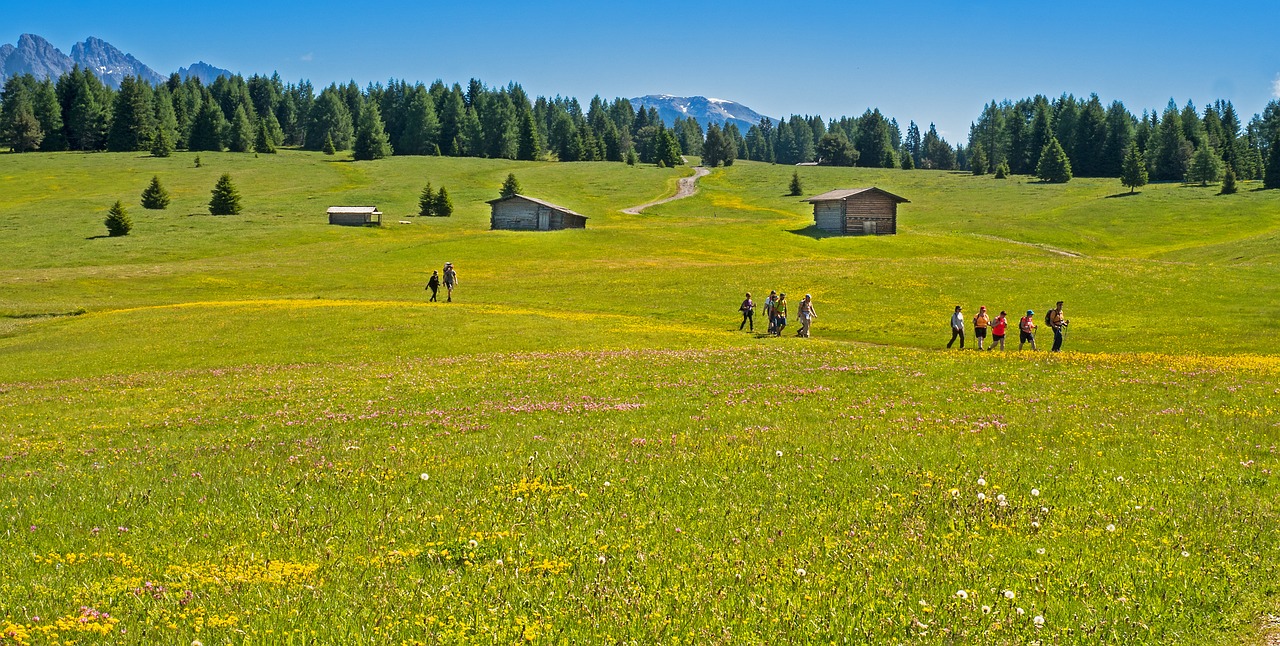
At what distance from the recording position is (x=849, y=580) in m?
8.93

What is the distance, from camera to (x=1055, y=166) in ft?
579

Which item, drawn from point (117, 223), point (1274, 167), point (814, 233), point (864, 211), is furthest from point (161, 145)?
point (1274, 167)

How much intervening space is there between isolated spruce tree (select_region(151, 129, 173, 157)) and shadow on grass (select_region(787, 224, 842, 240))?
14406 centimetres

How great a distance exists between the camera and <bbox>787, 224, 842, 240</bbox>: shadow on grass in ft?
347

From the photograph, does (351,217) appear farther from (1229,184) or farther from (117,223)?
(1229,184)

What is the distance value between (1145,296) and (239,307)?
54.8m

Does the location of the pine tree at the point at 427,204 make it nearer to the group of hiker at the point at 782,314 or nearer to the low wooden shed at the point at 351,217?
the low wooden shed at the point at 351,217

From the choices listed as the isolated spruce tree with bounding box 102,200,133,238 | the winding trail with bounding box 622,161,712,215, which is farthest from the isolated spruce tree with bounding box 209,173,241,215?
the winding trail with bounding box 622,161,712,215

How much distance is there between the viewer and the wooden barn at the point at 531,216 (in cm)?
11456

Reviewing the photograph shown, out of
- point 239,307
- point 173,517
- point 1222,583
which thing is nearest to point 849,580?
point 1222,583

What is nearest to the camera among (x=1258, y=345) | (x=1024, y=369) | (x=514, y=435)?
(x=514, y=435)

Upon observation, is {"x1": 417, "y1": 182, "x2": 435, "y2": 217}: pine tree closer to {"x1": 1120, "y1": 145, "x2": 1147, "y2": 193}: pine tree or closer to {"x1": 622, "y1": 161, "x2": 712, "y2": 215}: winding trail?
{"x1": 622, "y1": 161, "x2": 712, "y2": 215}: winding trail

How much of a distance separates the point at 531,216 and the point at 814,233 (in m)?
37.3

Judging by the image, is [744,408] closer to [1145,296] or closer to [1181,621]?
[1181,621]
